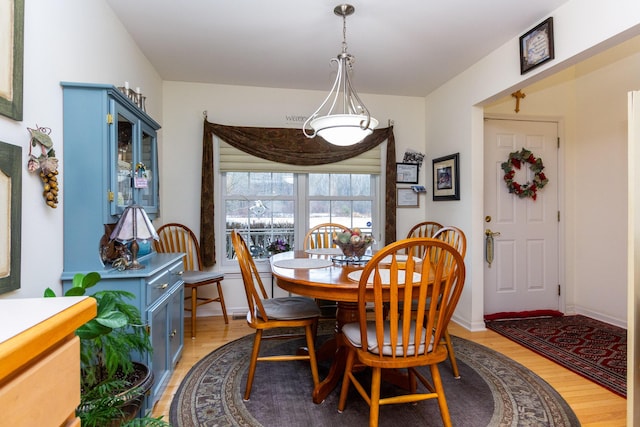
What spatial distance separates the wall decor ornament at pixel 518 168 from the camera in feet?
11.5

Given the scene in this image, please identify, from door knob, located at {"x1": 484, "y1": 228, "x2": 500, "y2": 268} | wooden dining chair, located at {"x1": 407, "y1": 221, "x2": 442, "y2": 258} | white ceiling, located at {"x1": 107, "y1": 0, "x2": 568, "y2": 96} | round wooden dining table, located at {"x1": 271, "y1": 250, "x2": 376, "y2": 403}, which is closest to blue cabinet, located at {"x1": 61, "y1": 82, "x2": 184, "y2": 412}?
round wooden dining table, located at {"x1": 271, "y1": 250, "x2": 376, "y2": 403}

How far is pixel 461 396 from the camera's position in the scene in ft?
6.64

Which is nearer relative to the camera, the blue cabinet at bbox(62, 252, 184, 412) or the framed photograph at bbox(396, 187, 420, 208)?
the blue cabinet at bbox(62, 252, 184, 412)

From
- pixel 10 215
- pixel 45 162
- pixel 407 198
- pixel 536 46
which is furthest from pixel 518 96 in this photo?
pixel 10 215

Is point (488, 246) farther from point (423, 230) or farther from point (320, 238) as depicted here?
point (320, 238)

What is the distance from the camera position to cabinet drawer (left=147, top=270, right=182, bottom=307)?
185cm

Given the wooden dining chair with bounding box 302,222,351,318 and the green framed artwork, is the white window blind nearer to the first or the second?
the wooden dining chair with bounding box 302,222,351,318

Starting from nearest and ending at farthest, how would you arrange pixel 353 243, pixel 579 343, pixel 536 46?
pixel 353 243
pixel 536 46
pixel 579 343

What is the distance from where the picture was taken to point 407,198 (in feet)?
13.1

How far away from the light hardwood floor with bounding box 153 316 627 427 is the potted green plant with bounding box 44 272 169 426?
0.49 m

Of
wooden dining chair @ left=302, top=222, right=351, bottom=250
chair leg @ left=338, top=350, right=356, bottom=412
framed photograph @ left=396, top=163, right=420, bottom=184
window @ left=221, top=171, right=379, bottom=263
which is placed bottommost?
chair leg @ left=338, top=350, right=356, bottom=412

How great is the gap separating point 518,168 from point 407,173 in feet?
3.64

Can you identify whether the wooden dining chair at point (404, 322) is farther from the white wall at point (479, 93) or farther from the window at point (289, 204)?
the window at point (289, 204)

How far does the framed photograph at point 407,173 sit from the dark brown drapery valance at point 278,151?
0.43ft
